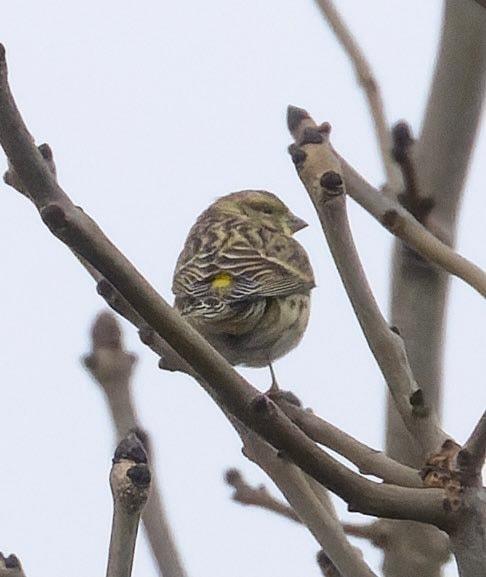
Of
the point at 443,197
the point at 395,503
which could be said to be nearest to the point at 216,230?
the point at 443,197

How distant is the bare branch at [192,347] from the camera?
198 centimetres

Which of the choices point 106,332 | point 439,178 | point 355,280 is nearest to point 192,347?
point 355,280

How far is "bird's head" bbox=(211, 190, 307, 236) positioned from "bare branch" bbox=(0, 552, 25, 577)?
165 inches

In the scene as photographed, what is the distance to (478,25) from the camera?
358 cm

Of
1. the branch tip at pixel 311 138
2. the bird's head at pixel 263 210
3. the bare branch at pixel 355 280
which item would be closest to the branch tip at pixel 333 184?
the bare branch at pixel 355 280

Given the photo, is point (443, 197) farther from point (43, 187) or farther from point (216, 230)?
point (216, 230)

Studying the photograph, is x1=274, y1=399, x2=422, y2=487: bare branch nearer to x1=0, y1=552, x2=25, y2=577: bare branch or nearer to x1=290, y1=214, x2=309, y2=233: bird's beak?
x1=0, y1=552, x2=25, y2=577: bare branch

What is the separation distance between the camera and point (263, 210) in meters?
6.59

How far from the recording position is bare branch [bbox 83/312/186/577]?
260 centimetres

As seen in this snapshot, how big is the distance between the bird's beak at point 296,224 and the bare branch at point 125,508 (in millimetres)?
4449

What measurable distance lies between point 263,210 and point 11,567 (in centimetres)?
450

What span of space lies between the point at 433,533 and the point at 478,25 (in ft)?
4.20

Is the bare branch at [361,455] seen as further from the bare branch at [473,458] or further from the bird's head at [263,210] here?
the bird's head at [263,210]

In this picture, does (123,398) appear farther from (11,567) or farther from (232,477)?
(232,477)
